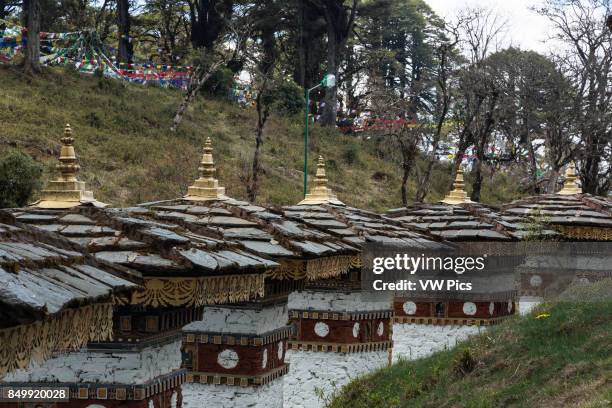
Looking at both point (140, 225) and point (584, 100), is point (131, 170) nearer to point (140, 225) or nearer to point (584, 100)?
point (584, 100)

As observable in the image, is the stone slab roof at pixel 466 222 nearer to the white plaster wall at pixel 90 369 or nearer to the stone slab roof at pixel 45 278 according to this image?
the white plaster wall at pixel 90 369

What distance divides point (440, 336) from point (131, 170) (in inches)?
817

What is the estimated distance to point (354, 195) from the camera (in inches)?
1679

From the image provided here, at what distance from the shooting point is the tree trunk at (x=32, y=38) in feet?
130

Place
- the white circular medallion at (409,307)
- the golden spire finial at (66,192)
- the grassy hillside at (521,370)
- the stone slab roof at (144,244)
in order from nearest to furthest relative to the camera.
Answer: the stone slab roof at (144,244) → the golden spire finial at (66,192) → the grassy hillside at (521,370) → the white circular medallion at (409,307)

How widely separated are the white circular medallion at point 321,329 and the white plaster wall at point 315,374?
259 mm

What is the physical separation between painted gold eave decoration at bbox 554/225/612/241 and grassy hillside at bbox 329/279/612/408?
3897 millimetres

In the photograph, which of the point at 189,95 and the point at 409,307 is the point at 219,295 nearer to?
the point at 409,307

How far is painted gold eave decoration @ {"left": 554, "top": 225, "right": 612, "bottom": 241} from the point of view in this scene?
1805 centimetres

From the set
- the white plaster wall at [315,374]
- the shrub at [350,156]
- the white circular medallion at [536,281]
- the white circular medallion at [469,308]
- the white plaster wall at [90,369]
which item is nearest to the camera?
the white plaster wall at [90,369]

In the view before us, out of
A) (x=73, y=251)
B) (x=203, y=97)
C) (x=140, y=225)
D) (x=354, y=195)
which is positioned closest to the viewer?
(x=73, y=251)

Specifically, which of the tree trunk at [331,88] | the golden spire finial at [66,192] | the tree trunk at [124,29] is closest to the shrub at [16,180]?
the golden spire finial at [66,192]

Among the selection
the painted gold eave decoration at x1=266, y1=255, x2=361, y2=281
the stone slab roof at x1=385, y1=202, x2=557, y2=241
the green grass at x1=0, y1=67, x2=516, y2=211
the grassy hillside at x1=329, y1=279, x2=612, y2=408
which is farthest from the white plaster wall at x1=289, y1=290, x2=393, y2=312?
the green grass at x1=0, y1=67, x2=516, y2=211

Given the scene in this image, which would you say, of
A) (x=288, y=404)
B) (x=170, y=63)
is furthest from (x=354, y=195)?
(x=288, y=404)
